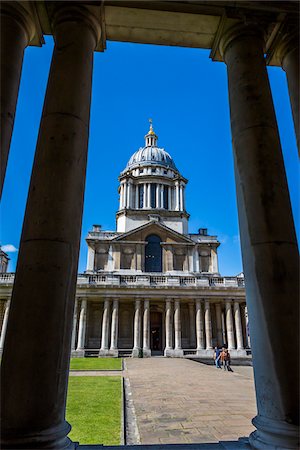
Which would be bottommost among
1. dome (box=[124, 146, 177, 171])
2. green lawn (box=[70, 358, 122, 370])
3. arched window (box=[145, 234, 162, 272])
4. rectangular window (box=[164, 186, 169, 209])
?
green lawn (box=[70, 358, 122, 370])

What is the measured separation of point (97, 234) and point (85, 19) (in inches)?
1720

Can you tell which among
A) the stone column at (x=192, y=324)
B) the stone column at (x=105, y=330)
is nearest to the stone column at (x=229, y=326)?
the stone column at (x=192, y=324)

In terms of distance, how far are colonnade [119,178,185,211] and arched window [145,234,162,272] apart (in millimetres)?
8094

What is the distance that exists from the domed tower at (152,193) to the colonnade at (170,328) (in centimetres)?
1415

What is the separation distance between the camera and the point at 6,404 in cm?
328

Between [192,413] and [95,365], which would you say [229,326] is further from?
[192,413]

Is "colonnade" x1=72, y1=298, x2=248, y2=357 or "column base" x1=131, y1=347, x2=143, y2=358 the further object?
"colonnade" x1=72, y1=298, x2=248, y2=357

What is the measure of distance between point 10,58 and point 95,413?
8.57 metres

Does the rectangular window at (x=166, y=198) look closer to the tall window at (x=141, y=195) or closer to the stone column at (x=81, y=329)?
the tall window at (x=141, y=195)

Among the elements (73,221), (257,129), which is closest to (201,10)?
(257,129)

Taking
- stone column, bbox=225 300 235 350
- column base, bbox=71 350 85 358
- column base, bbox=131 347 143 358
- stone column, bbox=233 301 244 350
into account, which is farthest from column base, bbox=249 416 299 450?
stone column, bbox=233 301 244 350

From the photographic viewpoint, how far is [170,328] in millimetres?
40312

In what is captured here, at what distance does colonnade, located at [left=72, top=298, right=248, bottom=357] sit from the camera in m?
38.8

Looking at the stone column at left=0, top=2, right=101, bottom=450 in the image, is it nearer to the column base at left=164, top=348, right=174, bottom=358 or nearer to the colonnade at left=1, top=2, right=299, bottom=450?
the colonnade at left=1, top=2, right=299, bottom=450
